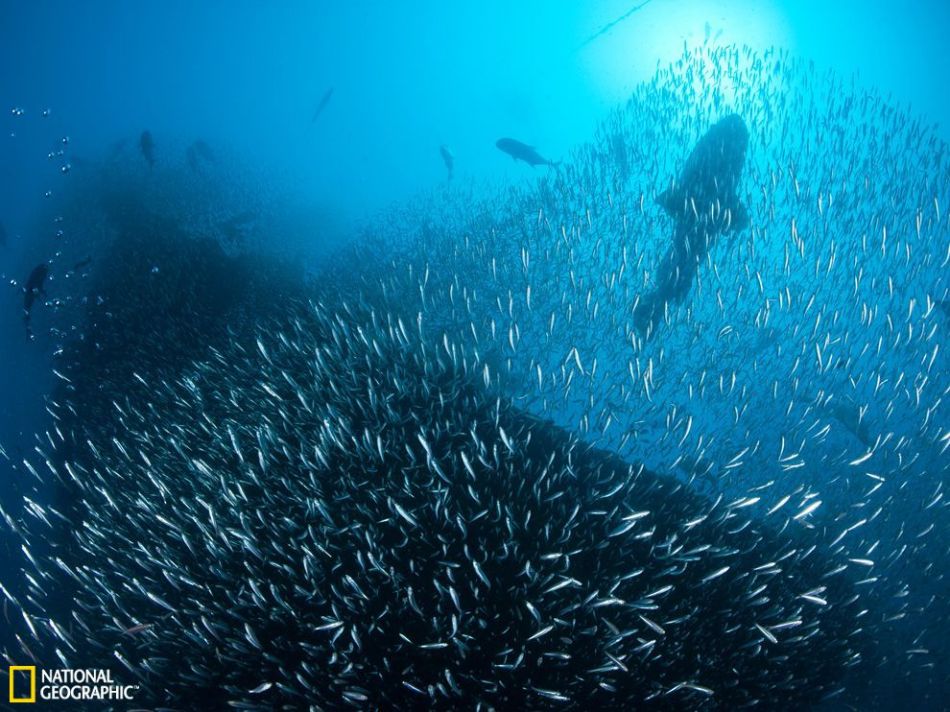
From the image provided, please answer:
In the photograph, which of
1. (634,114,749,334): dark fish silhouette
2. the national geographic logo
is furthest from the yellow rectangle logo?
(634,114,749,334): dark fish silhouette

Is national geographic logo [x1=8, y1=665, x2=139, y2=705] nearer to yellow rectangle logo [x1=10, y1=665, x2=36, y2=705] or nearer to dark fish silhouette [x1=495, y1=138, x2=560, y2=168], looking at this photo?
yellow rectangle logo [x1=10, y1=665, x2=36, y2=705]

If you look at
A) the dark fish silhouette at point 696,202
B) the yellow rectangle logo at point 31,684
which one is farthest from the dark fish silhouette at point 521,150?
the yellow rectangle logo at point 31,684

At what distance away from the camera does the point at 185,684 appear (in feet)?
11.8

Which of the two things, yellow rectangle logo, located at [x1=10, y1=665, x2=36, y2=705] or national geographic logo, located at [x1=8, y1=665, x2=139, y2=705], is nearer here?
national geographic logo, located at [x1=8, y1=665, x2=139, y2=705]

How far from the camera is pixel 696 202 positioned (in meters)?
9.04

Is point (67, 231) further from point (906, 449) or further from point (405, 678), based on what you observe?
point (906, 449)

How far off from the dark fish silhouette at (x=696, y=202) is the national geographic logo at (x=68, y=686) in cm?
828

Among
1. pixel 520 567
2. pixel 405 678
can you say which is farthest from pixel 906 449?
pixel 405 678

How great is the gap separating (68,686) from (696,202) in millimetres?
10795

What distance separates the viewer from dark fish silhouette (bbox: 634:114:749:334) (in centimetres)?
888

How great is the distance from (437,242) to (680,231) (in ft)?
23.8

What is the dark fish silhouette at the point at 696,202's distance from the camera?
8.88m

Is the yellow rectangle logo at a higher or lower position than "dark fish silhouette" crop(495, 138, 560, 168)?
lower

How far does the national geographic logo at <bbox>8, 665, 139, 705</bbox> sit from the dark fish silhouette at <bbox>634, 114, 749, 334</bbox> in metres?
8.28
